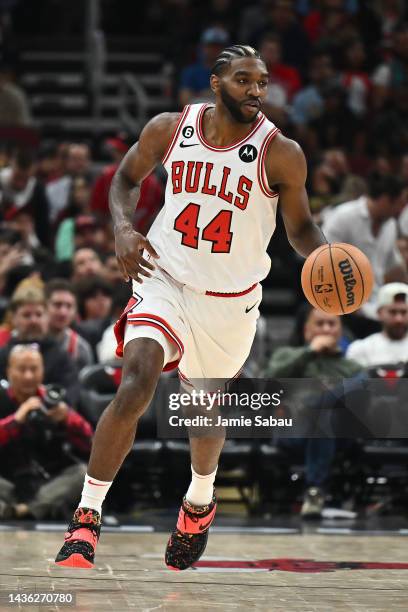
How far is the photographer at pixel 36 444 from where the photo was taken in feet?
28.6

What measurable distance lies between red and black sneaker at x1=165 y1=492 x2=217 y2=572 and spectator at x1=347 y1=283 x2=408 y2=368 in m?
3.33

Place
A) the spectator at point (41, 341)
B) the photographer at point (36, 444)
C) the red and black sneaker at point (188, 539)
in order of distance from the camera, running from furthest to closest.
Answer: the spectator at point (41, 341)
the photographer at point (36, 444)
the red and black sneaker at point (188, 539)

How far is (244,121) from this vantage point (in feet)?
19.7

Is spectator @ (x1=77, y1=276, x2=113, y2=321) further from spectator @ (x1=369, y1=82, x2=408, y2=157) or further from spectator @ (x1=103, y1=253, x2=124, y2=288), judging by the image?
spectator @ (x1=369, y1=82, x2=408, y2=157)

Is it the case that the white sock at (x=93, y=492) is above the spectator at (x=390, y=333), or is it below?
below

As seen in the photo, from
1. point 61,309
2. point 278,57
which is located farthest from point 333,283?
point 278,57

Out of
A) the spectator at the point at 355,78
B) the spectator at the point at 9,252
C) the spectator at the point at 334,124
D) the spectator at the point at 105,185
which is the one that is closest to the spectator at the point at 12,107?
the spectator at the point at 105,185

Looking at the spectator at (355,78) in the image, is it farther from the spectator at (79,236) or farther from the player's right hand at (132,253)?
the player's right hand at (132,253)

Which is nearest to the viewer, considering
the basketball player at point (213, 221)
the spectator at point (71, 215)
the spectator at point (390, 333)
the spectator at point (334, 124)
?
the basketball player at point (213, 221)

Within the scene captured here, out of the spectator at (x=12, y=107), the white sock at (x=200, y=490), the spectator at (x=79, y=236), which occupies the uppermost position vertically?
the spectator at (x=12, y=107)

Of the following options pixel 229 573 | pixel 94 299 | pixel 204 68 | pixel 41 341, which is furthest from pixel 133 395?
pixel 204 68

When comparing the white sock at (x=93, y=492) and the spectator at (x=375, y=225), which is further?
the spectator at (x=375, y=225)

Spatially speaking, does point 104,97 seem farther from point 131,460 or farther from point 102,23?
point 131,460

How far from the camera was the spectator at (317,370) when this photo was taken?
9.02 m
